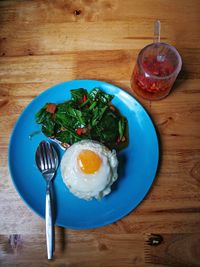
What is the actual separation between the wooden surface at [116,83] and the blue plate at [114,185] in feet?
0.29

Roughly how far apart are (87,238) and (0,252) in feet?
1.30

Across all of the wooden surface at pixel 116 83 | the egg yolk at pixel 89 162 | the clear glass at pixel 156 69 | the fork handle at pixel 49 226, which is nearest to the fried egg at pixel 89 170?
the egg yolk at pixel 89 162

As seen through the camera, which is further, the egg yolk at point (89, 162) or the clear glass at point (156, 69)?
the clear glass at point (156, 69)

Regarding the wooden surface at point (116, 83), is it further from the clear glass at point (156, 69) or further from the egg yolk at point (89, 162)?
the egg yolk at point (89, 162)

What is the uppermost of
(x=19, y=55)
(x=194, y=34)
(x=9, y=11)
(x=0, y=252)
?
(x=9, y=11)

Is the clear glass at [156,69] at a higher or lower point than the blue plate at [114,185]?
higher

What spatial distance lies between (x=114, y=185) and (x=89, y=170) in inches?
7.1

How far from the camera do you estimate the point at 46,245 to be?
113 centimetres

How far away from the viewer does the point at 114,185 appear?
1.16m

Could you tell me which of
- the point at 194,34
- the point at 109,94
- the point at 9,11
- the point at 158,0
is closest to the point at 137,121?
the point at 109,94

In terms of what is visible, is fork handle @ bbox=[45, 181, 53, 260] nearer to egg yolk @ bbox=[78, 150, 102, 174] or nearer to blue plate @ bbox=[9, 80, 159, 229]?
blue plate @ bbox=[9, 80, 159, 229]

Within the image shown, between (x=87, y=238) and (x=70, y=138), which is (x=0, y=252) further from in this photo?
(x=70, y=138)

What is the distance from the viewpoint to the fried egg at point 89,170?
1.05 metres

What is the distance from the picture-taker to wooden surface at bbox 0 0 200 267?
112 cm
